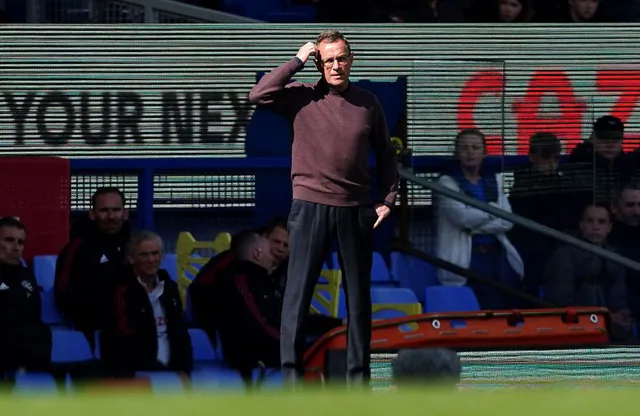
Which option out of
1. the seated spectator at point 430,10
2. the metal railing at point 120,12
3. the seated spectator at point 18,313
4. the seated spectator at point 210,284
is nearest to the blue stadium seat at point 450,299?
the seated spectator at point 210,284

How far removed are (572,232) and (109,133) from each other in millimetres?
2583

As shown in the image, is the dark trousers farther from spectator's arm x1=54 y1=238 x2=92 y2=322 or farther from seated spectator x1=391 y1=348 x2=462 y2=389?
spectator's arm x1=54 y1=238 x2=92 y2=322

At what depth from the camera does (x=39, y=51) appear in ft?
27.1

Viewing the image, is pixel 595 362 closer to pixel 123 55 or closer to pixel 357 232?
pixel 357 232

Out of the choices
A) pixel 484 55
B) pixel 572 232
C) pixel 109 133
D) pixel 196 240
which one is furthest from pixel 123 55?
pixel 572 232

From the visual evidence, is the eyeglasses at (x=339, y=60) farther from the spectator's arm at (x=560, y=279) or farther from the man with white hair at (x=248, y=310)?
the spectator's arm at (x=560, y=279)

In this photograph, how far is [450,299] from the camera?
7766 millimetres

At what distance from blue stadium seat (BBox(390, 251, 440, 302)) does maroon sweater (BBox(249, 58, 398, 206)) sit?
2726 millimetres

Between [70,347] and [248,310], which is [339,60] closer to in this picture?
[248,310]

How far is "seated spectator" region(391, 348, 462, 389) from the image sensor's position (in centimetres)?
433

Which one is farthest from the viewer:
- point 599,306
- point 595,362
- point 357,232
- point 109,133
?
point 109,133

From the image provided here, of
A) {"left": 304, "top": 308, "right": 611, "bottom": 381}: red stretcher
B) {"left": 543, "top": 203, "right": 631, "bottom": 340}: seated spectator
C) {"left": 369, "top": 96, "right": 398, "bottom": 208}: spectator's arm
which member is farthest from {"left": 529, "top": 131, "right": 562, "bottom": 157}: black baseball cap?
{"left": 369, "top": 96, "right": 398, "bottom": 208}: spectator's arm

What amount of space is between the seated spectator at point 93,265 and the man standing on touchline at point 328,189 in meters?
1.86

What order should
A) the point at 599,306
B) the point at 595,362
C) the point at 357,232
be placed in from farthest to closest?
the point at 599,306
the point at 595,362
the point at 357,232
